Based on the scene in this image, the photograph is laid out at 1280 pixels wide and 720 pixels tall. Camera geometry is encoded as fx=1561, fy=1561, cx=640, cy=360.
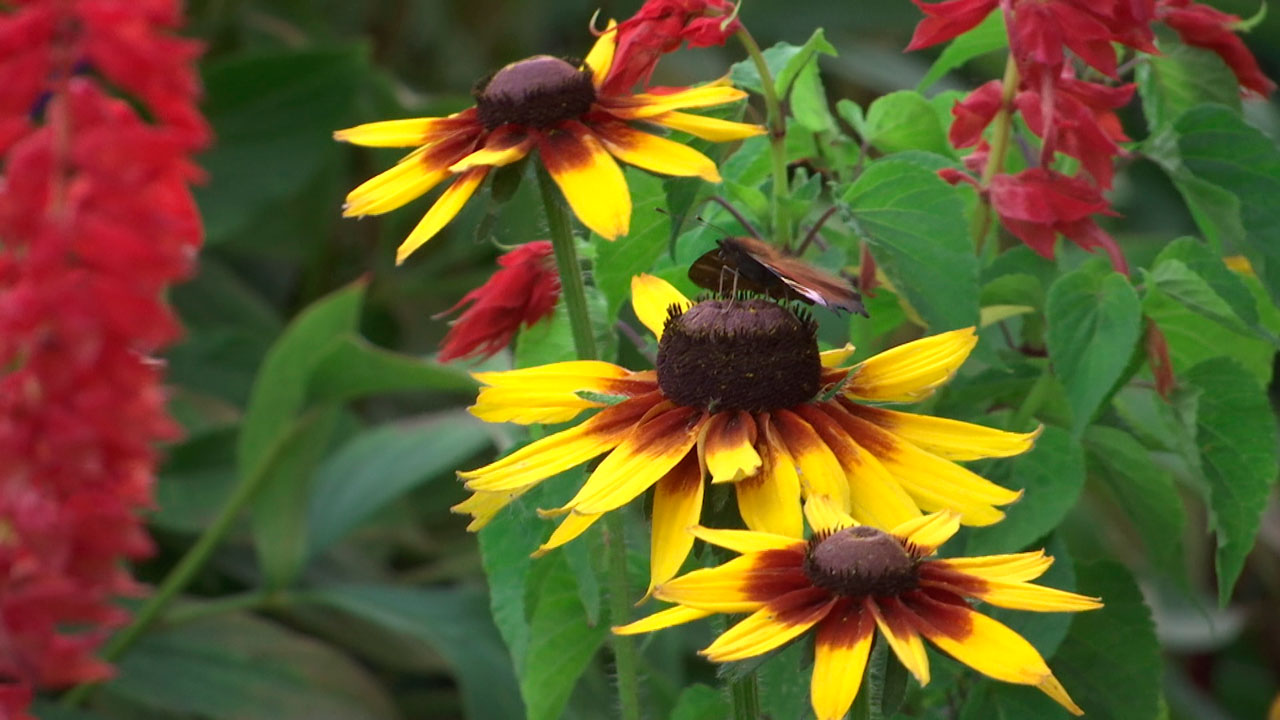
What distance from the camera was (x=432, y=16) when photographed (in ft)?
5.17

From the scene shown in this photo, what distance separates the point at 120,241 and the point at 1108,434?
328mm

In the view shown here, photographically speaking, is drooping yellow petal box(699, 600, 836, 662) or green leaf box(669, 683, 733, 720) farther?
green leaf box(669, 683, 733, 720)

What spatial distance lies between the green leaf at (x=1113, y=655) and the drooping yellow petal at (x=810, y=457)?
0.64 feet

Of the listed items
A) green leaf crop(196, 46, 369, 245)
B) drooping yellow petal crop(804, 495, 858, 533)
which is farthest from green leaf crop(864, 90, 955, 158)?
green leaf crop(196, 46, 369, 245)

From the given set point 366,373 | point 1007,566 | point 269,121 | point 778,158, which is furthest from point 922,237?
point 269,121

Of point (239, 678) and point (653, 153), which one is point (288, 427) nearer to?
point (239, 678)

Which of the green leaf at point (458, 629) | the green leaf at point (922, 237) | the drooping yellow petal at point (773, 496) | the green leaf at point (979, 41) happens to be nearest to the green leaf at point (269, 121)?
the green leaf at point (458, 629)

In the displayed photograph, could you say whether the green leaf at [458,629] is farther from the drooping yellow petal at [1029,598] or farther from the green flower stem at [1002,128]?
the drooping yellow petal at [1029,598]

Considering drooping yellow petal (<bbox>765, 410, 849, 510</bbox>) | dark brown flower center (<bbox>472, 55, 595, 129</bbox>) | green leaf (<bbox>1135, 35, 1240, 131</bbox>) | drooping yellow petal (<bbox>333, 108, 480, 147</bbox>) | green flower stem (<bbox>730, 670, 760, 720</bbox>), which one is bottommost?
green flower stem (<bbox>730, 670, 760, 720</bbox>)

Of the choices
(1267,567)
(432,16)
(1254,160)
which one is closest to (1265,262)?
(1254,160)

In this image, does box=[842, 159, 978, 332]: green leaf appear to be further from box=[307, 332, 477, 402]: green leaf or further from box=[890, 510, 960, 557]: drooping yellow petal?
box=[307, 332, 477, 402]: green leaf

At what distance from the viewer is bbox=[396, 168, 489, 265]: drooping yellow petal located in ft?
1.33

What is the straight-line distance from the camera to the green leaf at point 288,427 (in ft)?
2.90

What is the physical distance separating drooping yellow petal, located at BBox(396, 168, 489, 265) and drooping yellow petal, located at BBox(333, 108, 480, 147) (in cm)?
3
